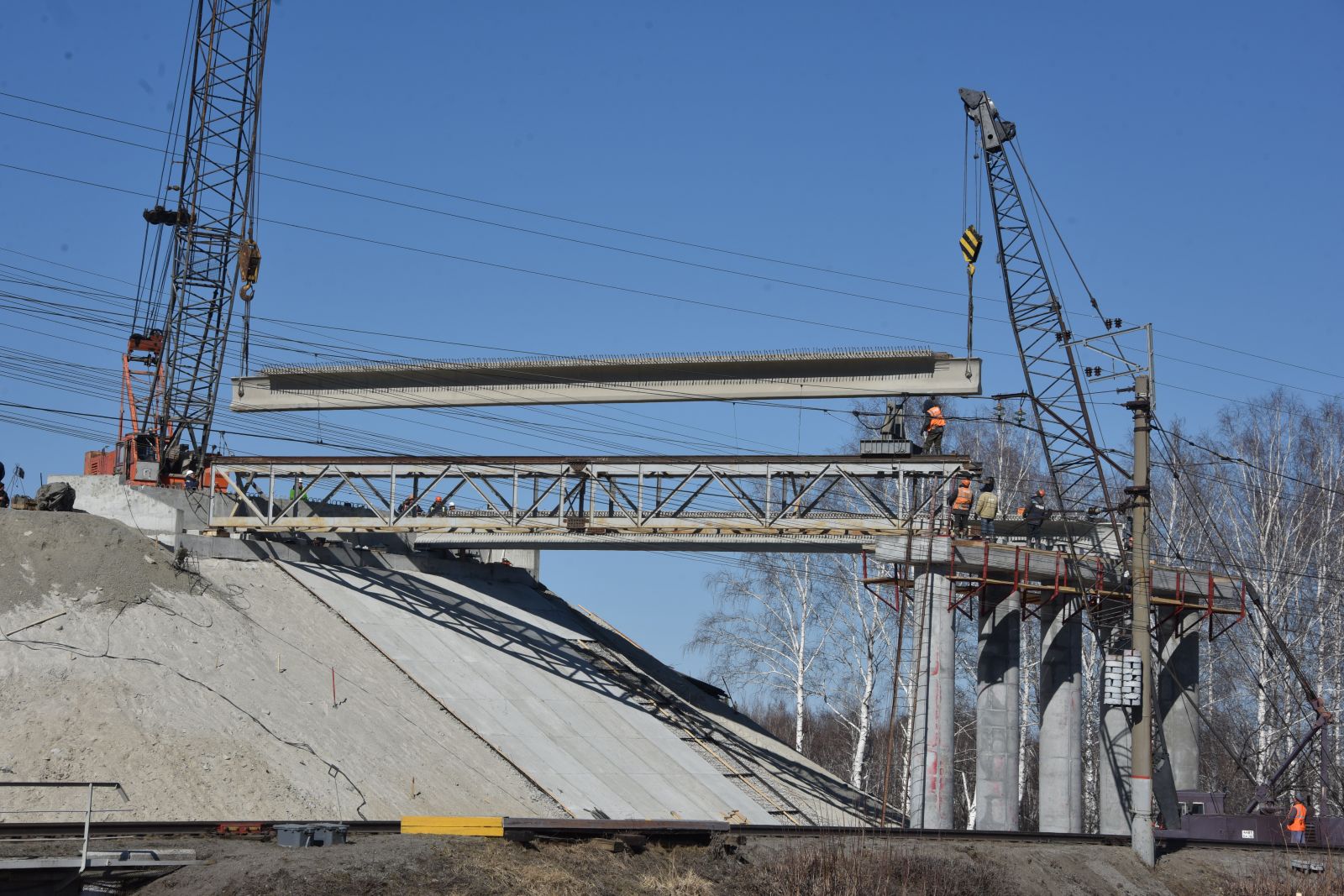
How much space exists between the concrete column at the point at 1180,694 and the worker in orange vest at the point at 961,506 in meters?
9.16

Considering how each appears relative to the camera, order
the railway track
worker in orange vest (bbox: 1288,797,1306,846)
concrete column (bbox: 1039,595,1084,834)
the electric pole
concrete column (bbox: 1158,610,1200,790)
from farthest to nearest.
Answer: concrete column (bbox: 1158,610,1200,790), concrete column (bbox: 1039,595,1084,834), worker in orange vest (bbox: 1288,797,1306,846), the electric pole, the railway track

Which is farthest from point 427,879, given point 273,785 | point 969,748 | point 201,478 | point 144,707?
point 969,748

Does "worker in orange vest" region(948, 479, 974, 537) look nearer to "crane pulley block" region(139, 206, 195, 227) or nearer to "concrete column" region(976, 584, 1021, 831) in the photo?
"concrete column" region(976, 584, 1021, 831)

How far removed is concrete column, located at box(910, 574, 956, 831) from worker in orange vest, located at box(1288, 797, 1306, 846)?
7094 mm

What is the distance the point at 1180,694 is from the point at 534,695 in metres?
18.8

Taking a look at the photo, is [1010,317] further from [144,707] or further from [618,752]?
[144,707]

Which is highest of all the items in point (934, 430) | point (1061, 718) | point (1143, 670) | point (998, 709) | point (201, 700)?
point (934, 430)

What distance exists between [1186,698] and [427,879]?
2872 centimetres

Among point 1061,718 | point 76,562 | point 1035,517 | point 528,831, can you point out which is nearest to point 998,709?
point 1061,718

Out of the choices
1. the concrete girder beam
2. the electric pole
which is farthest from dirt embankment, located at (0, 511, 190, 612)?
→ the electric pole

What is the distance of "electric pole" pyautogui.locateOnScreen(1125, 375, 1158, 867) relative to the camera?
25.8 meters

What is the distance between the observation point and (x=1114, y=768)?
127 ft

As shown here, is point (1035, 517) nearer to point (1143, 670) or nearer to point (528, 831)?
point (1143, 670)

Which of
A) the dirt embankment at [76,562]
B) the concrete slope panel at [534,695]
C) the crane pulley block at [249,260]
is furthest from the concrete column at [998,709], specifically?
the crane pulley block at [249,260]
